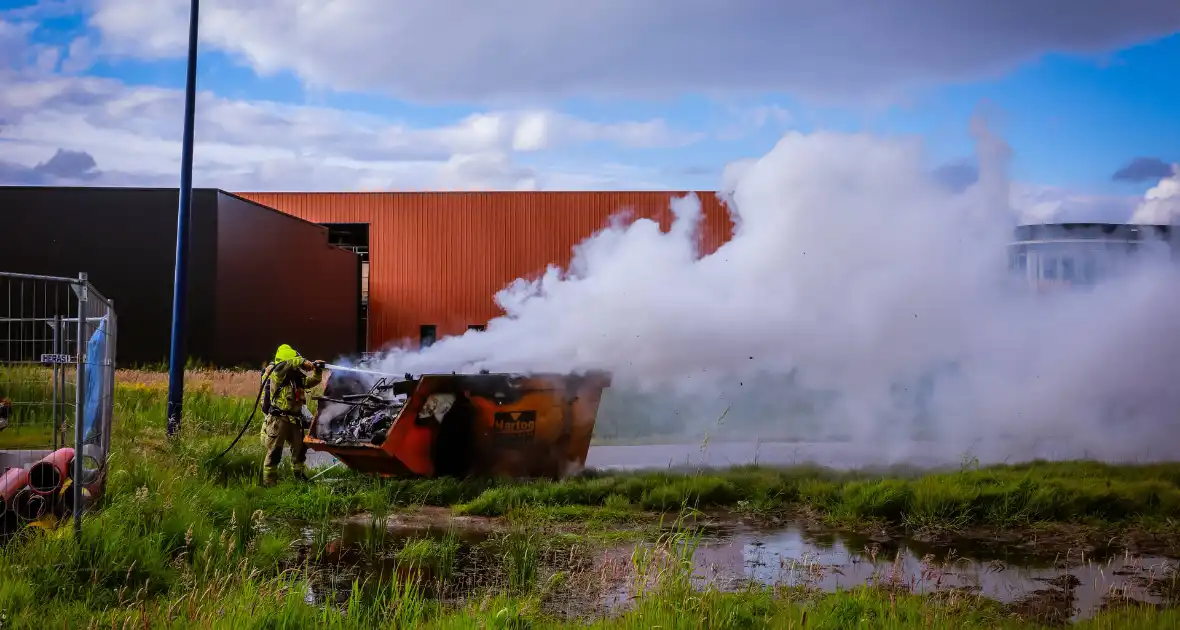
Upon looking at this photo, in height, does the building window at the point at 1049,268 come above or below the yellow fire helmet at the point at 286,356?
above

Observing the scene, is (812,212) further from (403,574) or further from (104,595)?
(104,595)

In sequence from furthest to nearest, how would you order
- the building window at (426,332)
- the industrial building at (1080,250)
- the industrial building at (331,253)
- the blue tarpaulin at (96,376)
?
the building window at (426,332) → the industrial building at (331,253) → the industrial building at (1080,250) → the blue tarpaulin at (96,376)

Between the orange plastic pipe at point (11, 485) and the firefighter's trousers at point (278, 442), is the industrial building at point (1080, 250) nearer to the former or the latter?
the firefighter's trousers at point (278, 442)

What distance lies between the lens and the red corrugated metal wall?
34906mm

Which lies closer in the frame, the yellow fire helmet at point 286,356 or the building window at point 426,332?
the yellow fire helmet at point 286,356

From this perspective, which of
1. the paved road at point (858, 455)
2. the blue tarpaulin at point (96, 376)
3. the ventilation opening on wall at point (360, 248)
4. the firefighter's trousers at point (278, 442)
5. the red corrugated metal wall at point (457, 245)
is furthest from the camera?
the ventilation opening on wall at point (360, 248)

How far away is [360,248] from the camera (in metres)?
38.2

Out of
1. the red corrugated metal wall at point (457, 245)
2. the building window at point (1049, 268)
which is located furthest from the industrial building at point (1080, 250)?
the red corrugated metal wall at point (457, 245)

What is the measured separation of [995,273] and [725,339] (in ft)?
13.4

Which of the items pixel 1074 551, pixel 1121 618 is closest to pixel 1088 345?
pixel 1074 551

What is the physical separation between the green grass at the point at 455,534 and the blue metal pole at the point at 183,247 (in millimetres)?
521

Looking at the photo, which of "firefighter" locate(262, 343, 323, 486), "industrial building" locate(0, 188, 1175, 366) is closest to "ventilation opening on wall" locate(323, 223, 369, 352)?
"industrial building" locate(0, 188, 1175, 366)

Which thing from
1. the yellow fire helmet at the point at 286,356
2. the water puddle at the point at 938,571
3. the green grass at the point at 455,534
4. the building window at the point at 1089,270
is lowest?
the water puddle at the point at 938,571

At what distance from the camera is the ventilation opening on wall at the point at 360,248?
3541 centimetres
